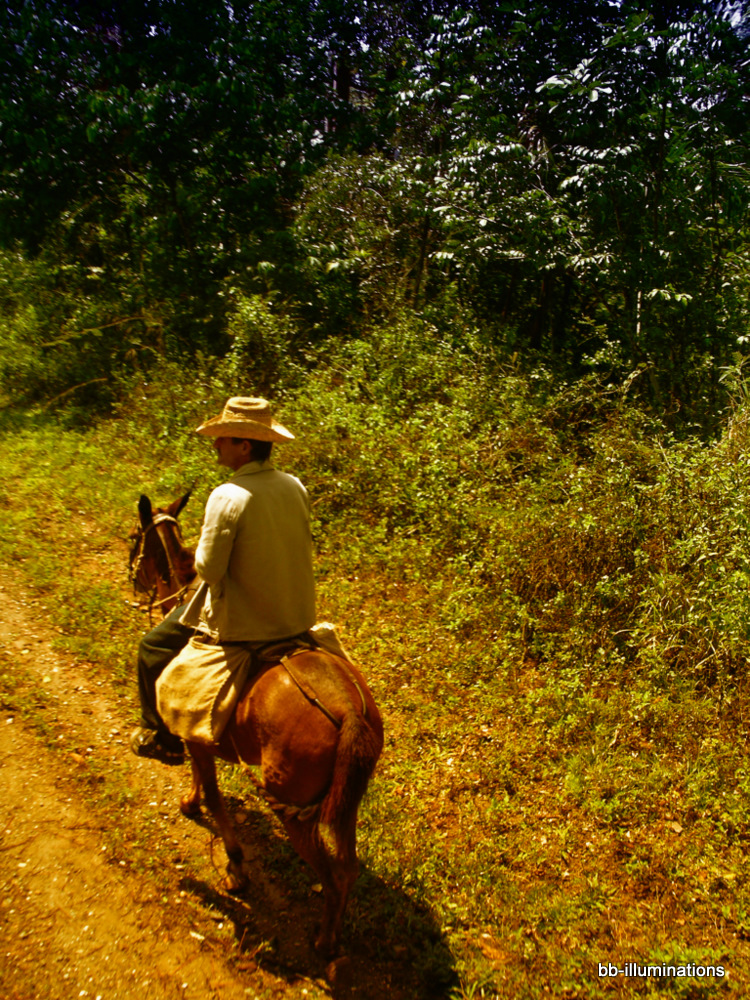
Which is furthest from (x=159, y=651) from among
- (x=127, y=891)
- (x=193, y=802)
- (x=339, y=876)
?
(x=339, y=876)

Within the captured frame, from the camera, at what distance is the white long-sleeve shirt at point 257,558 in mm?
3508

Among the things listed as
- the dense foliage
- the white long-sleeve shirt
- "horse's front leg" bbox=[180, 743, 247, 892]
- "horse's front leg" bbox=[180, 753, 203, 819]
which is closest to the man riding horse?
the white long-sleeve shirt

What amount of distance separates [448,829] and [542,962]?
990mm

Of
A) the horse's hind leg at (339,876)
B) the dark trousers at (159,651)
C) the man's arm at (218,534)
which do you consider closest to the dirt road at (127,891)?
the horse's hind leg at (339,876)

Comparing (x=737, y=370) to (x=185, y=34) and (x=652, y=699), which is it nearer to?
(x=652, y=699)

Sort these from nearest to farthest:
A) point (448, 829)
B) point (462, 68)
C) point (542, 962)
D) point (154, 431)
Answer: point (542, 962) < point (448, 829) < point (154, 431) < point (462, 68)

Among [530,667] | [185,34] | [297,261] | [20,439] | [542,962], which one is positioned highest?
[185,34]

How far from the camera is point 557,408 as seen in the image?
8664 mm

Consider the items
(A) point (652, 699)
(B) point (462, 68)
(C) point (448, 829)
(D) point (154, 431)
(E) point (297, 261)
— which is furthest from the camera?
(E) point (297, 261)

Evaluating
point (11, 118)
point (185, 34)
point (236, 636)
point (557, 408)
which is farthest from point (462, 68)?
point (236, 636)

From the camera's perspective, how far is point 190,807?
441 centimetres

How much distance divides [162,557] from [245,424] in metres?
1.45

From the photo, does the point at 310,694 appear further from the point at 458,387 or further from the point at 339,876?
the point at 458,387

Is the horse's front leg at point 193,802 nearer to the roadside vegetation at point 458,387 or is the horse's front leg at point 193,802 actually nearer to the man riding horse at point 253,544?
the roadside vegetation at point 458,387
